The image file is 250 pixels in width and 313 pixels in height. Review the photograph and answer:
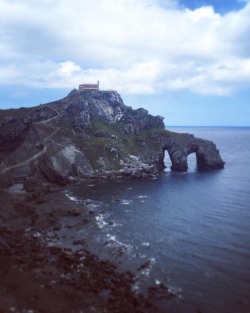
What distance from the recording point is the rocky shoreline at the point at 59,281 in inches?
1505

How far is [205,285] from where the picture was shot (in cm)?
4222

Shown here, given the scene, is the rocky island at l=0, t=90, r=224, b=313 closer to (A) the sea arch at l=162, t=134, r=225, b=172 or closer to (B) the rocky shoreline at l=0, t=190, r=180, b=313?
(B) the rocky shoreline at l=0, t=190, r=180, b=313

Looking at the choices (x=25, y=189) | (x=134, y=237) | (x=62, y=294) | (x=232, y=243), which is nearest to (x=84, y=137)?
(x=25, y=189)

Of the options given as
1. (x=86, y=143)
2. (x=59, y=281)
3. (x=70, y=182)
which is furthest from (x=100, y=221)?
(x=86, y=143)

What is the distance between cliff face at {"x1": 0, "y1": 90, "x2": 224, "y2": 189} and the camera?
9769 centimetres

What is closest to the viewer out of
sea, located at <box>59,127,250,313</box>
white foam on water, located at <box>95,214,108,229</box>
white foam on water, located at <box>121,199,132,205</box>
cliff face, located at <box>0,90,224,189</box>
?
sea, located at <box>59,127,250,313</box>

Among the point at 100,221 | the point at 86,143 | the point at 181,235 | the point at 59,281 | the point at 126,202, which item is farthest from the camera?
the point at 86,143

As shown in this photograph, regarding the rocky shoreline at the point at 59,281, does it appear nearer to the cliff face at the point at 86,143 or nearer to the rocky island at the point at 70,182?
the rocky island at the point at 70,182

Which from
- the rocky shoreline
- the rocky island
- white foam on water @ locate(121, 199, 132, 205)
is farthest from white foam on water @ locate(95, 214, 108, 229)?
white foam on water @ locate(121, 199, 132, 205)

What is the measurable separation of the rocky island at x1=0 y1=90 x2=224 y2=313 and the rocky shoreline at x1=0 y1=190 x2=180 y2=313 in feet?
0.37

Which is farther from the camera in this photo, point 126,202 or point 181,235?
point 126,202

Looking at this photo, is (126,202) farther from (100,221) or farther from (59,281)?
(59,281)

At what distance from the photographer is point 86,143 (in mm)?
115812

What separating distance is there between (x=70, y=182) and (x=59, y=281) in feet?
183
